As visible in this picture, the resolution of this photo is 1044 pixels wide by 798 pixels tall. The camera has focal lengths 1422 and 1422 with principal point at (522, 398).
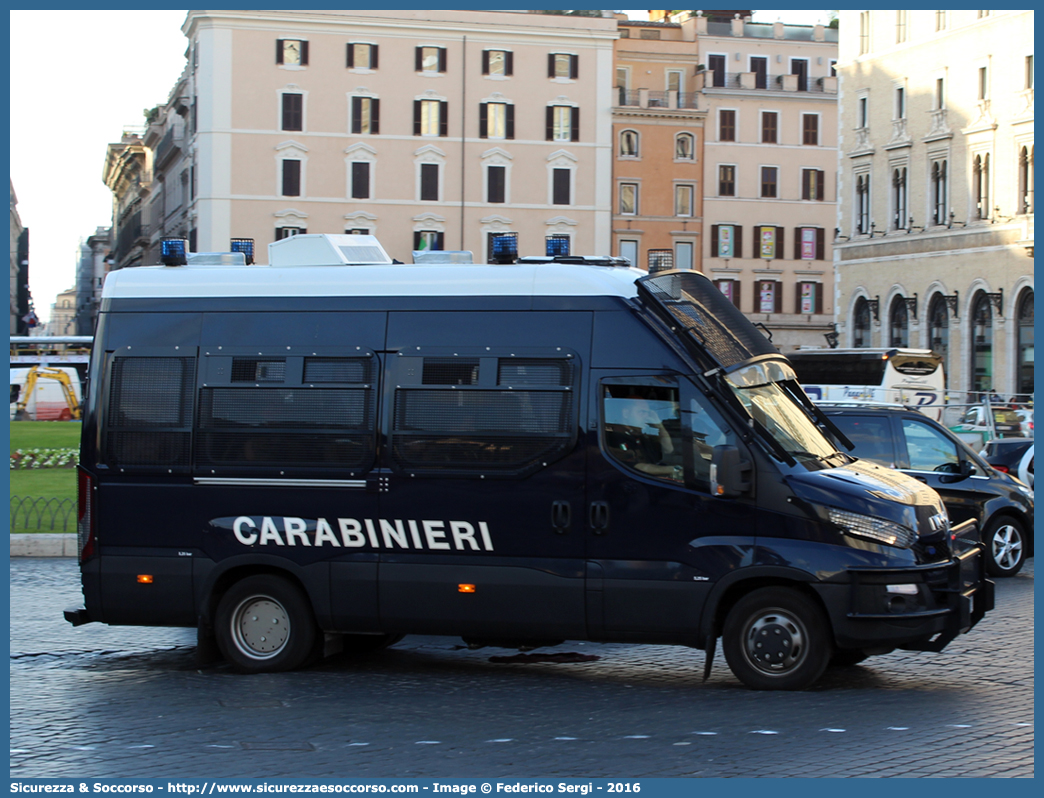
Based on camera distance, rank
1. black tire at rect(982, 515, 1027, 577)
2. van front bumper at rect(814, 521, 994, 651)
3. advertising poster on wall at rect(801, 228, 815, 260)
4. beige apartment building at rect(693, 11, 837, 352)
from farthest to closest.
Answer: advertising poster on wall at rect(801, 228, 815, 260) → beige apartment building at rect(693, 11, 837, 352) → black tire at rect(982, 515, 1027, 577) → van front bumper at rect(814, 521, 994, 651)

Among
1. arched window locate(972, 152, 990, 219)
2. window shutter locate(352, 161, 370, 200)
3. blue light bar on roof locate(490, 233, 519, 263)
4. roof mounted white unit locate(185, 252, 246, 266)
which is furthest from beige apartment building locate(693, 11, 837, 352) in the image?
blue light bar on roof locate(490, 233, 519, 263)

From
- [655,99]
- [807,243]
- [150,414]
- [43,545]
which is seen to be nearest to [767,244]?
[807,243]

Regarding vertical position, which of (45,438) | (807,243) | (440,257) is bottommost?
(45,438)

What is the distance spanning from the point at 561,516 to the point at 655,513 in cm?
61

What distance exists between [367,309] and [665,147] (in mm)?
71846

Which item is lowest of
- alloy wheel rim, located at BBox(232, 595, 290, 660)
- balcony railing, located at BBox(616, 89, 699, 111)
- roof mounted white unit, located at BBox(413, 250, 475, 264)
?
alloy wheel rim, located at BBox(232, 595, 290, 660)

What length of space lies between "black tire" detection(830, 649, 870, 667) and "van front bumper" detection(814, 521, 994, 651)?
0.86 meters

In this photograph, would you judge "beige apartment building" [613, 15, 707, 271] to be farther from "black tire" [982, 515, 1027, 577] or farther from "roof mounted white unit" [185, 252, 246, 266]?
"roof mounted white unit" [185, 252, 246, 266]

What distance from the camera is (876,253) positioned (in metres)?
62.2

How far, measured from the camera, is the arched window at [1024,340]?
5303 centimetres

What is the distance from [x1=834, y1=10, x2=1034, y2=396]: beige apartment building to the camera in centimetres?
5378

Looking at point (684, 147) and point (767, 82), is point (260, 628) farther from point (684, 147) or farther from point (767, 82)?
point (767, 82)

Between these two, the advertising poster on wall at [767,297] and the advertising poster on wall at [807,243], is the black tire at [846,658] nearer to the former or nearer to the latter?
the advertising poster on wall at [767,297]

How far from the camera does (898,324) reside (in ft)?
201
